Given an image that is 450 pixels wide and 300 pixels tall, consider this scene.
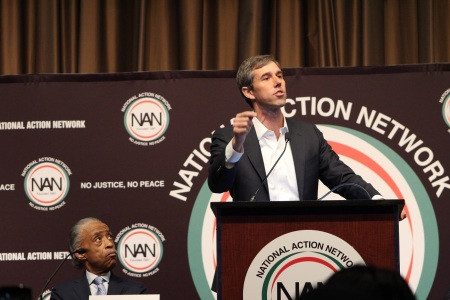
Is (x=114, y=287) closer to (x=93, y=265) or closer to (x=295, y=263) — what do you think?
(x=93, y=265)

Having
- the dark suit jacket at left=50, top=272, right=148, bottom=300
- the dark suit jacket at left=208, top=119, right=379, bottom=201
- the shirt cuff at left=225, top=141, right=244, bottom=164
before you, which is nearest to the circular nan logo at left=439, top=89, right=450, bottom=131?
the dark suit jacket at left=208, top=119, right=379, bottom=201

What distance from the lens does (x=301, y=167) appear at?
342 cm

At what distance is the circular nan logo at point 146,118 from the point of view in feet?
15.5

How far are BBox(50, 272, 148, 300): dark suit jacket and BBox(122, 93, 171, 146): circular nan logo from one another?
913mm

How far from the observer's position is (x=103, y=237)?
4.26 meters

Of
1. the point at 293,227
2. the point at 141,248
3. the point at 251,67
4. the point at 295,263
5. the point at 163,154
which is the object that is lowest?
the point at 295,263

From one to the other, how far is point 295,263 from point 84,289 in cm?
153

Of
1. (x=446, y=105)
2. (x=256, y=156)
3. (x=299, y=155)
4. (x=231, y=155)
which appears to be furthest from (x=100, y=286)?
(x=446, y=105)

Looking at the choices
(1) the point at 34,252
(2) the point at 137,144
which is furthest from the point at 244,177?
(1) the point at 34,252

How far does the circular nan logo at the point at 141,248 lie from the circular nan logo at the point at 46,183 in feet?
1.28

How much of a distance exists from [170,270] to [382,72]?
1.50 metres

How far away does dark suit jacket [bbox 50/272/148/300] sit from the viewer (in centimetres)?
397

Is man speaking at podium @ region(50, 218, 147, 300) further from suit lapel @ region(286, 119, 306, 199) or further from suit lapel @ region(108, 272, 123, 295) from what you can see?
suit lapel @ region(286, 119, 306, 199)

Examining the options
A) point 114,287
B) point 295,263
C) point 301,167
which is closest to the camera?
point 295,263
